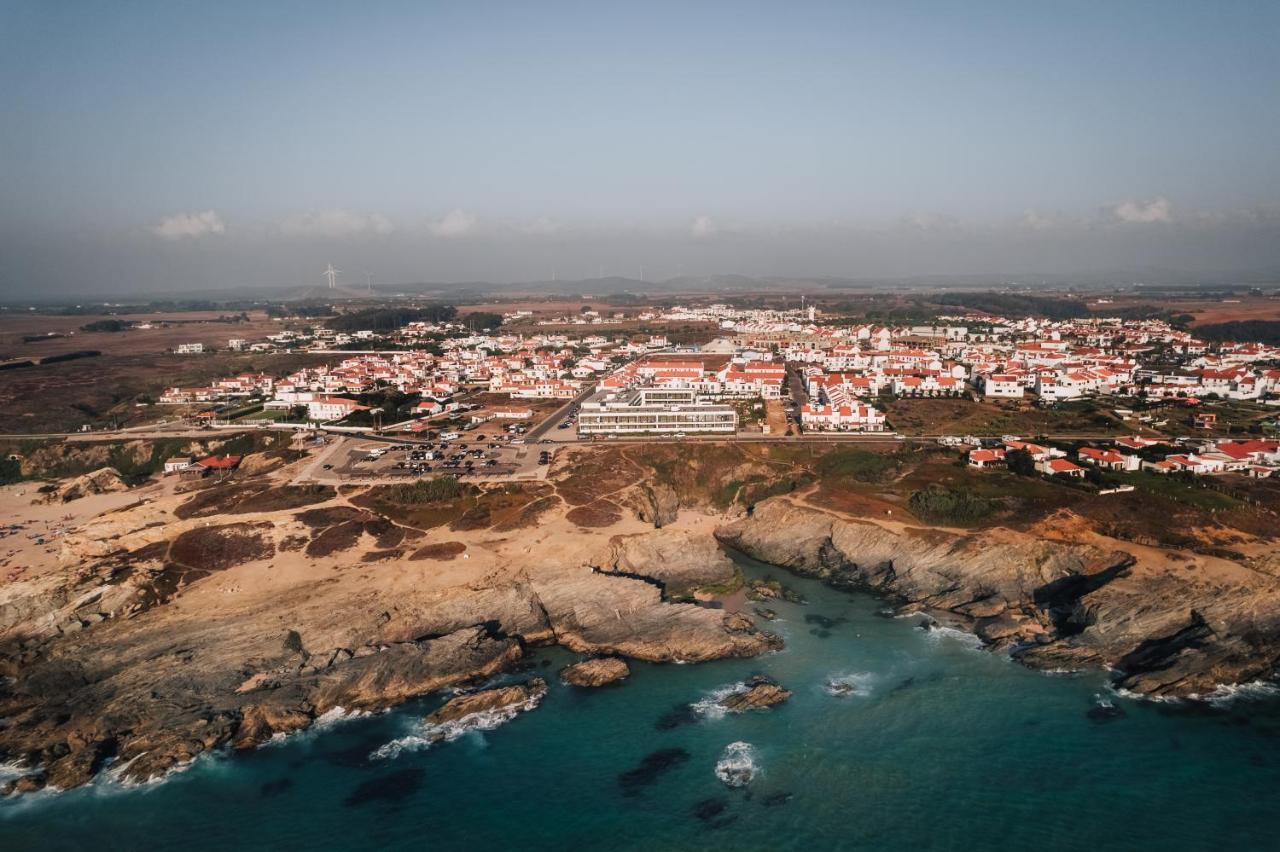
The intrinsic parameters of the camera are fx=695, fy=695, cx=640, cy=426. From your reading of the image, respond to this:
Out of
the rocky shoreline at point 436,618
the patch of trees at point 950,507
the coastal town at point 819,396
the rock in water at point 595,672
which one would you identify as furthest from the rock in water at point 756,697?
the coastal town at point 819,396

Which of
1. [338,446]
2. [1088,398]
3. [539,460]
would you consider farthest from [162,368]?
[1088,398]

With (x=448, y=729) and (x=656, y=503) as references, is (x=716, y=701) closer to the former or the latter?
(x=448, y=729)

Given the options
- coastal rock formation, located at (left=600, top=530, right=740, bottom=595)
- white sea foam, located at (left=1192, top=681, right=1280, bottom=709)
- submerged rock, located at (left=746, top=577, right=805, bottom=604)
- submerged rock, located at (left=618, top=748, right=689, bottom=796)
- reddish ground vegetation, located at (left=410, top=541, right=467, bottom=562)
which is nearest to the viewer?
submerged rock, located at (left=618, top=748, right=689, bottom=796)

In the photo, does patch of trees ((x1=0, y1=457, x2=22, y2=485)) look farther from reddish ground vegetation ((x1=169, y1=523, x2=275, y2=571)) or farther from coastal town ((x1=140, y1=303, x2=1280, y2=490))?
reddish ground vegetation ((x1=169, y1=523, x2=275, y2=571))

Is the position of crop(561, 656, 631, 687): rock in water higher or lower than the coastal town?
lower

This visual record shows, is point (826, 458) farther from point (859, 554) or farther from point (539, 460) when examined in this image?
point (539, 460)

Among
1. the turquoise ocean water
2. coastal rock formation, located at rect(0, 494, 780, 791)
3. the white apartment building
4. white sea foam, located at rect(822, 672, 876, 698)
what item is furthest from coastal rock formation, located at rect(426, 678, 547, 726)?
the white apartment building

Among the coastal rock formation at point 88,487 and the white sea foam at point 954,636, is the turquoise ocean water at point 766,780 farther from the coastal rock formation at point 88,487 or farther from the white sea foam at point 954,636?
the coastal rock formation at point 88,487
